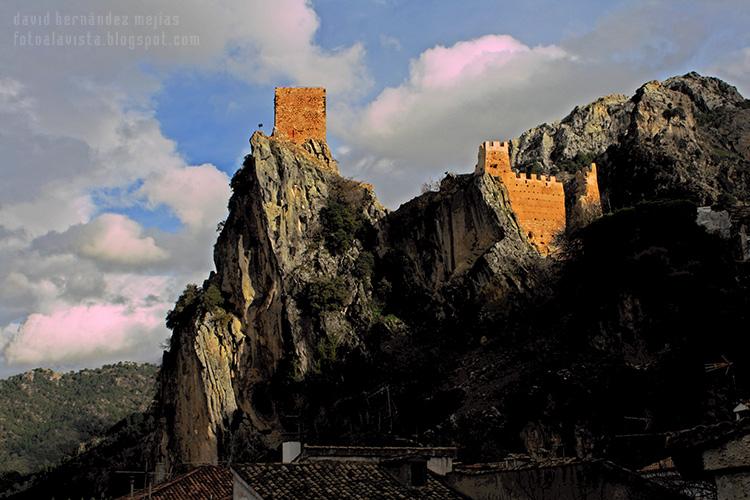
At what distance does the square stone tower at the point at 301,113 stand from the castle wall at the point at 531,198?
1511 centimetres

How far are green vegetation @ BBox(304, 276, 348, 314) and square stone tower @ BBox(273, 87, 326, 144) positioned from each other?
1500cm

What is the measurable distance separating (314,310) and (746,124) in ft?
183

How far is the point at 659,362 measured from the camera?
4591 centimetres

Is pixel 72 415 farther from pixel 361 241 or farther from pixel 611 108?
pixel 361 241

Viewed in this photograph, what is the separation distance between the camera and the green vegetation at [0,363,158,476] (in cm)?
14450

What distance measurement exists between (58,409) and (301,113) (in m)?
119

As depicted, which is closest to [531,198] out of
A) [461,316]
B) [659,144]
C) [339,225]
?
[461,316]

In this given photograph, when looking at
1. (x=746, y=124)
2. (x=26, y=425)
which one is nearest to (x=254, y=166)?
(x=746, y=124)

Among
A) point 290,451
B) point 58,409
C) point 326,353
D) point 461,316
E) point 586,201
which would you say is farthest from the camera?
point 58,409

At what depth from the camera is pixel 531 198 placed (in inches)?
2581

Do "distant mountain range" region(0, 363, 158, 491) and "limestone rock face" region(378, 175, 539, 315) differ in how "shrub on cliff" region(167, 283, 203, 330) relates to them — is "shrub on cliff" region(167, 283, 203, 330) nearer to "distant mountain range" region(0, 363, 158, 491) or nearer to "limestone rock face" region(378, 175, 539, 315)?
"limestone rock face" region(378, 175, 539, 315)

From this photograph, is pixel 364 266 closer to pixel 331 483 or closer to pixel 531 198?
pixel 531 198

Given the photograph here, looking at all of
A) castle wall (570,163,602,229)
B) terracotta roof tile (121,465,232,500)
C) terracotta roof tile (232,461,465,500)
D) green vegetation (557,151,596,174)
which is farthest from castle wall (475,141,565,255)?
terracotta roof tile (232,461,465,500)

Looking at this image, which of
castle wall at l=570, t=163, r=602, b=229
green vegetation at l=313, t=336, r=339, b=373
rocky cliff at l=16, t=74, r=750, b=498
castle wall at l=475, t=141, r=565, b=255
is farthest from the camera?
castle wall at l=570, t=163, r=602, b=229
